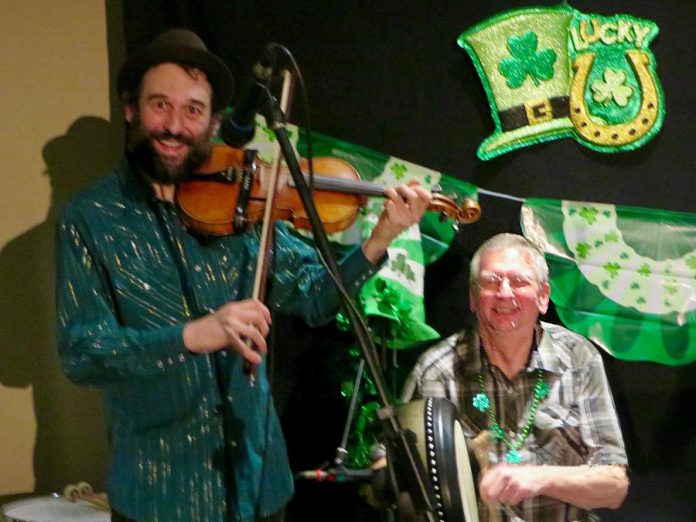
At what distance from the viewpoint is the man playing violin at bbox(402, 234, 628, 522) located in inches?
77.1

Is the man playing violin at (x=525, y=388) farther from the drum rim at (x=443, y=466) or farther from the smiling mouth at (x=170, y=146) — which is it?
the smiling mouth at (x=170, y=146)

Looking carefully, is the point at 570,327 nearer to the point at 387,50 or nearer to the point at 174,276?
the point at 387,50

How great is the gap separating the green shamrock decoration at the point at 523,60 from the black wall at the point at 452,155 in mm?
99

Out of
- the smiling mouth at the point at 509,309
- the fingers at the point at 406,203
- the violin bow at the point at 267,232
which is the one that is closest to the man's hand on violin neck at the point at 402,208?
the fingers at the point at 406,203

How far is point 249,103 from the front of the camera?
1.41 meters

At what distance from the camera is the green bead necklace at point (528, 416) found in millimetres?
1971

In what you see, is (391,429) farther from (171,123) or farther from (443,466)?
(171,123)

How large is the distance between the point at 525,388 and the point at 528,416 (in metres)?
0.07

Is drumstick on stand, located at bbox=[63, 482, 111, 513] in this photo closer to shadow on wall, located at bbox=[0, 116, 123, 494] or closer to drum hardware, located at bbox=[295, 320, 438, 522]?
shadow on wall, located at bbox=[0, 116, 123, 494]

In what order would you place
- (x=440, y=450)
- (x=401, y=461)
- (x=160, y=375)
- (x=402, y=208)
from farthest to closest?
(x=402, y=208) → (x=160, y=375) → (x=440, y=450) → (x=401, y=461)

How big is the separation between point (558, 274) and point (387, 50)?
0.87 meters

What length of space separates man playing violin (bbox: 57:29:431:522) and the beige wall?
0.78m

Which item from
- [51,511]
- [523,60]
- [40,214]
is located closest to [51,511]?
[51,511]

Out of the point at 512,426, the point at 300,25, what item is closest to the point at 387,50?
the point at 300,25
